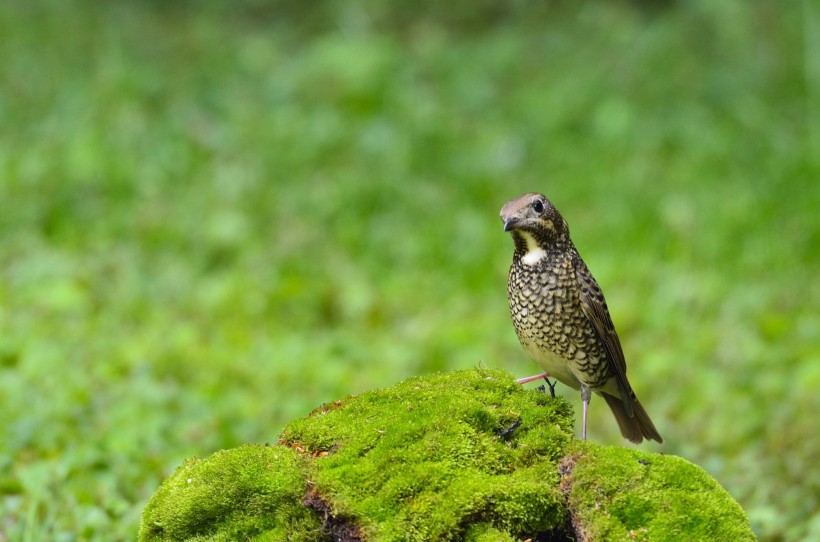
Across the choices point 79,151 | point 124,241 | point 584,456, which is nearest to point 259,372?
point 124,241

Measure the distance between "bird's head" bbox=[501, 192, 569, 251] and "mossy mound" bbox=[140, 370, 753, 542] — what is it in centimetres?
67

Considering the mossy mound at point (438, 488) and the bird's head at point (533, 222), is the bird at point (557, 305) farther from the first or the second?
the mossy mound at point (438, 488)

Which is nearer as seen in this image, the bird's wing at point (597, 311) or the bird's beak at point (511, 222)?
the bird's beak at point (511, 222)

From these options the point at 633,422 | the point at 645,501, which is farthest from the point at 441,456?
the point at 633,422

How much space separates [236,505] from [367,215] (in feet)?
21.7

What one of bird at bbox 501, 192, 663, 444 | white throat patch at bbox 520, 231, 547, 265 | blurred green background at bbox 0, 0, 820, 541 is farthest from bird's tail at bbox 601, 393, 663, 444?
blurred green background at bbox 0, 0, 820, 541

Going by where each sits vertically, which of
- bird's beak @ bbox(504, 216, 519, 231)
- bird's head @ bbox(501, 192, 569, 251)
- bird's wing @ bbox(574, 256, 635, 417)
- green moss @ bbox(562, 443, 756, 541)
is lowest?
green moss @ bbox(562, 443, 756, 541)

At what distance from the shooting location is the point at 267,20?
44.0ft

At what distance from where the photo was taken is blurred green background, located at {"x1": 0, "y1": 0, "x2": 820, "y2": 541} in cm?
629

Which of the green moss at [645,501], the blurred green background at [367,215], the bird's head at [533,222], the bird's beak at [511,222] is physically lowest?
the green moss at [645,501]

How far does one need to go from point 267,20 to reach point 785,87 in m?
6.49

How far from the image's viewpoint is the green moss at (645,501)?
2.99 m

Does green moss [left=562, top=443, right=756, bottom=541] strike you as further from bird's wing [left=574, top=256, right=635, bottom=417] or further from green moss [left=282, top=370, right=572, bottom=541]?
bird's wing [left=574, top=256, right=635, bottom=417]

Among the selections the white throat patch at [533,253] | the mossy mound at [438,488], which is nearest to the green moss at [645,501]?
the mossy mound at [438,488]
